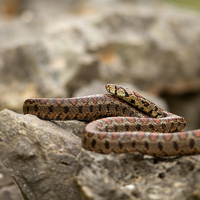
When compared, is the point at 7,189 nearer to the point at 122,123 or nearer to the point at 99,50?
the point at 122,123

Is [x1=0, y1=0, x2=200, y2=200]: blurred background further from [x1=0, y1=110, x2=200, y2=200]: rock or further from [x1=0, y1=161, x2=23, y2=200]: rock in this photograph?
[x1=0, y1=110, x2=200, y2=200]: rock

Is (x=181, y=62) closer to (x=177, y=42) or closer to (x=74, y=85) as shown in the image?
(x=177, y=42)

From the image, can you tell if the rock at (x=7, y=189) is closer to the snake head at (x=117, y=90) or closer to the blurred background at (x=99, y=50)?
the snake head at (x=117, y=90)

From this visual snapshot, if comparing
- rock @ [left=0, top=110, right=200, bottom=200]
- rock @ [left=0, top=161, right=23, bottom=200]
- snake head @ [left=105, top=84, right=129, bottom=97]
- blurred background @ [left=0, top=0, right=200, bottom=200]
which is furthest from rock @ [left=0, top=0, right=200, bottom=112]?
rock @ [left=0, top=110, right=200, bottom=200]

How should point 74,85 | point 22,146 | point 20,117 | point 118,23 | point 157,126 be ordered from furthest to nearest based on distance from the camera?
1. point 118,23
2. point 74,85
3. point 157,126
4. point 20,117
5. point 22,146

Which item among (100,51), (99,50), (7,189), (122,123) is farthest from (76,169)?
(100,51)

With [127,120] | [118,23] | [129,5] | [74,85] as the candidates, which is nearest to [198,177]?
[127,120]
